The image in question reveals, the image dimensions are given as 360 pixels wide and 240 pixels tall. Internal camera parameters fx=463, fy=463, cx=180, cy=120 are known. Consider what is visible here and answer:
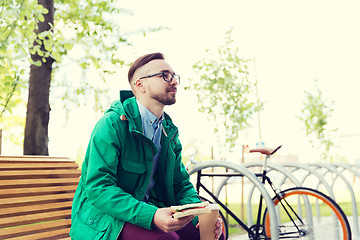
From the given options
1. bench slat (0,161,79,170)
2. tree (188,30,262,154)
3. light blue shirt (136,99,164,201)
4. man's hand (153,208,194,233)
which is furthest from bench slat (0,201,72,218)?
tree (188,30,262,154)

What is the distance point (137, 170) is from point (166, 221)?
1.00 ft

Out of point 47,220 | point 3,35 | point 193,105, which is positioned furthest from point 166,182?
point 193,105

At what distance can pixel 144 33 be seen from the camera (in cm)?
827

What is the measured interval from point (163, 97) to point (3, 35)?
3038mm

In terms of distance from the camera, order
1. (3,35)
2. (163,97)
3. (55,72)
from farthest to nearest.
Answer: (55,72)
(3,35)
(163,97)

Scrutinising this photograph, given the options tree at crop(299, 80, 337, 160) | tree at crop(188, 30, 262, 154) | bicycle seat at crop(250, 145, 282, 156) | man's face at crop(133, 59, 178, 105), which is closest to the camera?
man's face at crop(133, 59, 178, 105)

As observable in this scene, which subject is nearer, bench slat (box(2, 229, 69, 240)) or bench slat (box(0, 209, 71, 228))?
bench slat (box(0, 209, 71, 228))

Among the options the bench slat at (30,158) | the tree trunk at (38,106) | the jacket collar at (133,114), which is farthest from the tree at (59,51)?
the jacket collar at (133,114)

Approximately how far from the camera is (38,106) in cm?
664

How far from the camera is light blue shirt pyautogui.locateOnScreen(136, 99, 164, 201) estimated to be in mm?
2125

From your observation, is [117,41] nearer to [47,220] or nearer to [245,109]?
[245,109]

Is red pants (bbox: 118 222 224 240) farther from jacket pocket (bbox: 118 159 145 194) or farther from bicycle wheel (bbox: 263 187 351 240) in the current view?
bicycle wheel (bbox: 263 187 351 240)

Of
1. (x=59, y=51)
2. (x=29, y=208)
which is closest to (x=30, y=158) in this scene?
(x=29, y=208)

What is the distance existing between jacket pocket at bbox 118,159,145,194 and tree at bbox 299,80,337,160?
31.1 ft
